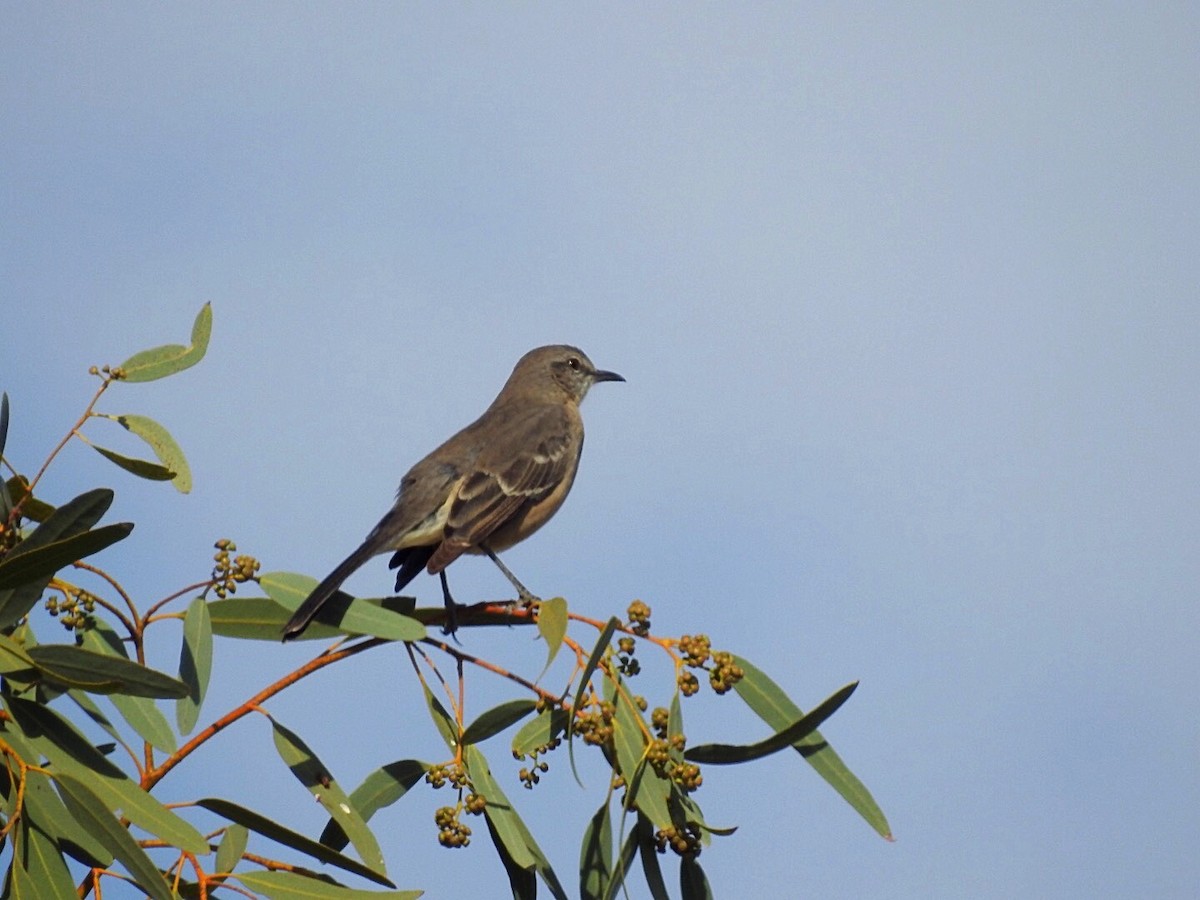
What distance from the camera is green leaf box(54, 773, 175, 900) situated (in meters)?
2.81

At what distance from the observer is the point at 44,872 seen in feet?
9.80

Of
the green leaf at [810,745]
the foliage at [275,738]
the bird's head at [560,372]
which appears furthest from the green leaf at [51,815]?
the bird's head at [560,372]

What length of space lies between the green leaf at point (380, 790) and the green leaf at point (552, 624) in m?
0.60

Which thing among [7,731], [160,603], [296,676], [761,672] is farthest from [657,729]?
[7,731]

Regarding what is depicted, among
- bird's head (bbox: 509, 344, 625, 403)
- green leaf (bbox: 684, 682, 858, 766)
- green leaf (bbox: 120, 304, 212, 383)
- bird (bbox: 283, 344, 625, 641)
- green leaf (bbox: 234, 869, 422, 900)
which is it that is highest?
bird's head (bbox: 509, 344, 625, 403)

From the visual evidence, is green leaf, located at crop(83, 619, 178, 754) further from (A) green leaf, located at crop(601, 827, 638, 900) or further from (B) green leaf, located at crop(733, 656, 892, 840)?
(B) green leaf, located at crop(733, 656, 892, 840)

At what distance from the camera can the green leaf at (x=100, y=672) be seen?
9.48 ft

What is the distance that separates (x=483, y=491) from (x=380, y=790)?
2.35m

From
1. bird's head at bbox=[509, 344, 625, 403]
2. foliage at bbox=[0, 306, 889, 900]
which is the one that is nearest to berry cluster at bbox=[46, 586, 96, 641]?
foliage at bbox=[0, 306, 889, 900]

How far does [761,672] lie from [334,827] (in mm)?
1143

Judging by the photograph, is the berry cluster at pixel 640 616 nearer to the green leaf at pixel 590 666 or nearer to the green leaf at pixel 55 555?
the green leaf at pixel 590 666

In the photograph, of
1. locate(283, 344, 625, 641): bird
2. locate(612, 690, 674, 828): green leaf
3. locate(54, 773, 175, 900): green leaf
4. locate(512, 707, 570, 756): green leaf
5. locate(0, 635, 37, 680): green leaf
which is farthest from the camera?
locate(283, 344, 625, 641): bird

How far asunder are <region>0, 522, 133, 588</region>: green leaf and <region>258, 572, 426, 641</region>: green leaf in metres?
0.73

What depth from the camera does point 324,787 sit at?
3545 mm
